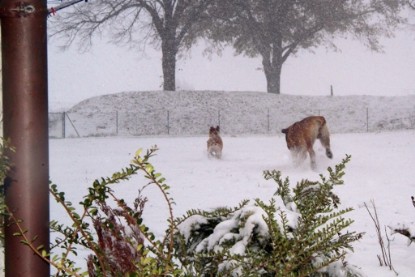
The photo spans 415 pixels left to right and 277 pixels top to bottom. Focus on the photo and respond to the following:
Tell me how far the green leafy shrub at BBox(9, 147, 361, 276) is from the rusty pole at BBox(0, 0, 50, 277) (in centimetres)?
5

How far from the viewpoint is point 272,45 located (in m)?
35.3

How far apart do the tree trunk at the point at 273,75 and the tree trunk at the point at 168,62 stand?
5.82 meters

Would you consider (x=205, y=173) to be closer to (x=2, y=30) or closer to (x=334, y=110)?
(x=2, y=30)

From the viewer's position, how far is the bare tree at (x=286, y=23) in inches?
1278

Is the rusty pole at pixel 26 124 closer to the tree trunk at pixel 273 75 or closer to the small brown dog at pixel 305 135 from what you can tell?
the small brown dog at pixel 305 135

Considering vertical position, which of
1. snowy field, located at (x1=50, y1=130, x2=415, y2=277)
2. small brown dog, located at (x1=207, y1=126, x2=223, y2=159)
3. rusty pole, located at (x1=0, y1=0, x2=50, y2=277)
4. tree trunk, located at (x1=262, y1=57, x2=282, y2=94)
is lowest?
snowy field, located at (x1=50, y1=130, x2=415, y2=277)

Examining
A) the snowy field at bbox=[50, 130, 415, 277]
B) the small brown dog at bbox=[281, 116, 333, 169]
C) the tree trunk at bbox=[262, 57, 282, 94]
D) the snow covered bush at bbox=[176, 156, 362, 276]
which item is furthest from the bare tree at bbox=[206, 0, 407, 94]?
the snow covered bush at bbox=[176, 156, 362, 276]

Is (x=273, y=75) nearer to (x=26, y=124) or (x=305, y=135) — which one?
(x=305, y=135)

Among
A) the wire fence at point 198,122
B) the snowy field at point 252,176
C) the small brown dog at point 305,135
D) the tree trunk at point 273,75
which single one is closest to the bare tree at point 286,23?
the tree trunk at point 273,75

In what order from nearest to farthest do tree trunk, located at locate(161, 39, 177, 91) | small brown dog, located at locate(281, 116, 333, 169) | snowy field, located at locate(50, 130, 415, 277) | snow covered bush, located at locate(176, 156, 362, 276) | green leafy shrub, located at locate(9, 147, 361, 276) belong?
1. green leafy shrub, located at locate(9, 147, 361, 276)
2. snow covered bush, located at locate(176, 156, 362, 276)
3. snowy field, located at locate(50, 130, 415, 277)
4. small brown dog, located at locate(281, 116, 333, 169)
5. tree trunk, located at locate(161, 39, 177, 91)

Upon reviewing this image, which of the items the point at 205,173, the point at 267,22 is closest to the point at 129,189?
the point at 205,173

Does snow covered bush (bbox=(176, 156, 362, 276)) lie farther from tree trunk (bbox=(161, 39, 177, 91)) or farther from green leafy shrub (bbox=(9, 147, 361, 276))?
tree trunk (bbox=(161, 39, 177, 91))

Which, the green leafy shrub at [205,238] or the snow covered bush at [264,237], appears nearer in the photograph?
the green leafy shrub at [205,238]

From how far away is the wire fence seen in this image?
1058 inches
